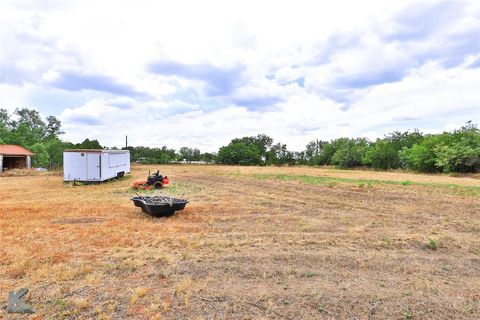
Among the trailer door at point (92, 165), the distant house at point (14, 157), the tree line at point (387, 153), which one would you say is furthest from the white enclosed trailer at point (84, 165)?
the tree line at point (387, 153)

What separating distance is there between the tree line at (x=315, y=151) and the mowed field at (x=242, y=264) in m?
32.3

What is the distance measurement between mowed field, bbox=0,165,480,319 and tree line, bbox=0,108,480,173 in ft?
106

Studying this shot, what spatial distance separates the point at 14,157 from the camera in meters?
33.8

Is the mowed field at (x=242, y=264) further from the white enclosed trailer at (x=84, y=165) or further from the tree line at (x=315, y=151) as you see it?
the tree line at (x=315, y=151)

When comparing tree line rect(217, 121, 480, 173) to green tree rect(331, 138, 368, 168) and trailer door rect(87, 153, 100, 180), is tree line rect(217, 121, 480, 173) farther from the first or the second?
trailer door rect(87, 153, 100, 180)

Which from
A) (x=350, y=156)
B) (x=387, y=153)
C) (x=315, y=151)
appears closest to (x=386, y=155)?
→ (x=387, y=153)

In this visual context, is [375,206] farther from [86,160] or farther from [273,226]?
[86,160]

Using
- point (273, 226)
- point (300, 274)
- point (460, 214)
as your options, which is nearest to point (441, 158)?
point (460, 214)

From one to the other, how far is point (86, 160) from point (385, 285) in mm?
18656

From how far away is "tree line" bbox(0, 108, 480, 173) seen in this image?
36.5 meters

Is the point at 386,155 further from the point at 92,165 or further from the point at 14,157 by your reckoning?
the point at 14,157
